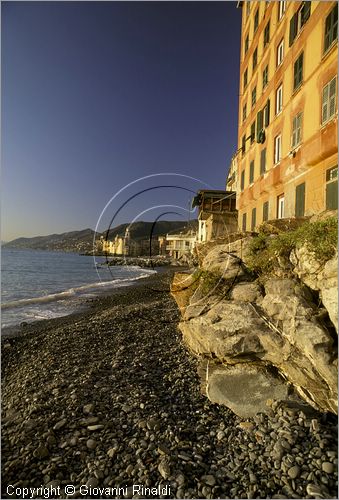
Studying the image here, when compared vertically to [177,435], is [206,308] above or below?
above

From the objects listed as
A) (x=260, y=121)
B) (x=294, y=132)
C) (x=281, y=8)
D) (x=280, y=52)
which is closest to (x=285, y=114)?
(x=294, y=132)

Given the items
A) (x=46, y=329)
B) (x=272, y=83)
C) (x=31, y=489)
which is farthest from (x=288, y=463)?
(x=272, y=83)

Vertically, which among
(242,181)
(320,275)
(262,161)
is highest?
(262,161)

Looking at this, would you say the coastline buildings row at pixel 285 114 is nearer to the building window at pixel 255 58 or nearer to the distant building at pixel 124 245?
the building window at pixel 255 58

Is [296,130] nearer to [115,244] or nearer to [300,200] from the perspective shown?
[300,200]

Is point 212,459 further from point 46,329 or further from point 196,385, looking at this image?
point 46,329

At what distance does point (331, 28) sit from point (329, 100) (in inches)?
124

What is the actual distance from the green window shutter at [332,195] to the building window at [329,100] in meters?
2.89

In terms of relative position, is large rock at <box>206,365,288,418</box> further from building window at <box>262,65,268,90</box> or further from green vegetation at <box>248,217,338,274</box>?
building window at <box>262,65,268,90</box>

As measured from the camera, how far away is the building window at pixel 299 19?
38.1 feet

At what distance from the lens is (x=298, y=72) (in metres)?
12.2

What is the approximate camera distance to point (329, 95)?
9633 millimetres

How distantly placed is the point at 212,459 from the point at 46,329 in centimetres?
1337

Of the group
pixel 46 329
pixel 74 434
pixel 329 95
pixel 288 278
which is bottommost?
pixel 46 329
